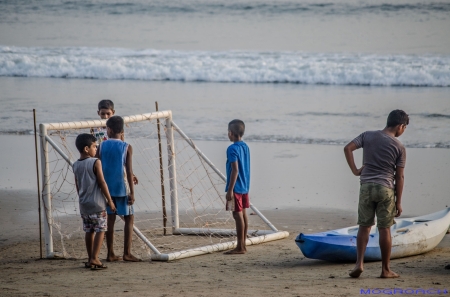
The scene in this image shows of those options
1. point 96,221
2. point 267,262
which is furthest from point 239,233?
point 96,221

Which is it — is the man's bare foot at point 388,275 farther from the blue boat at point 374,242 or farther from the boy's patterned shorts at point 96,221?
the boy's patterned shorts at point 96,221

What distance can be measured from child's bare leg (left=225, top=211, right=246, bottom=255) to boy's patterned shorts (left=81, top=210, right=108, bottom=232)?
1.57 metres

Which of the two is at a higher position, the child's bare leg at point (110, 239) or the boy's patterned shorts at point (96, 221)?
the boy's patterned shorts at point (96, 221)

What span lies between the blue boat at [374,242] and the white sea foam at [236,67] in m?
17.4

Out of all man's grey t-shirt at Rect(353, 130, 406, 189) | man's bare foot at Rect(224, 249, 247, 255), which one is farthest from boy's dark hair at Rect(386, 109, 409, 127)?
man's bare foot at Rect(224, 249, 247, 255)

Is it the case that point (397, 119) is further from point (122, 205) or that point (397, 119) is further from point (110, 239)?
point (110, 239)

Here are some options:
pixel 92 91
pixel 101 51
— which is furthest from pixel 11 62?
pixel 92 91

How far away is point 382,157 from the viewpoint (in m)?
6.48

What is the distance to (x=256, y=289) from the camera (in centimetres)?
627

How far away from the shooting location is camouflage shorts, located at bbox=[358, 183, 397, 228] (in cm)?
649

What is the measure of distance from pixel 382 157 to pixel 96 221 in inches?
110

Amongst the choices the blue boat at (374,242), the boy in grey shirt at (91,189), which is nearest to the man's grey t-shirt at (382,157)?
the blue boat at (374,242)

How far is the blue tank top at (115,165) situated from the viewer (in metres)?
7.31

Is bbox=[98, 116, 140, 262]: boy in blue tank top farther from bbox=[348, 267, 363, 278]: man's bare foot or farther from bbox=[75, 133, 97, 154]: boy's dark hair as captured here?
bbox=[348, 267, 363, 278]: man's bare foot
